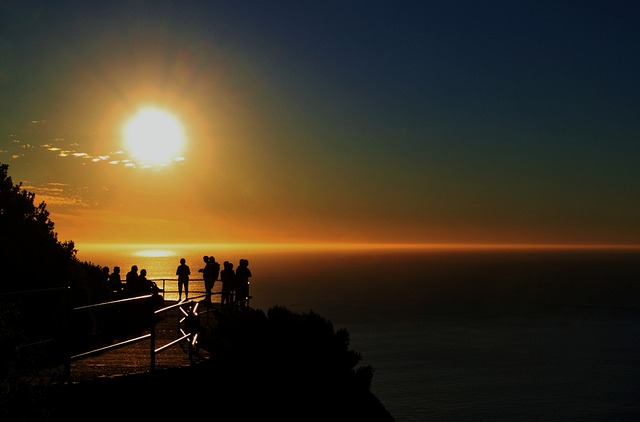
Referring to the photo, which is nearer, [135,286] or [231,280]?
[135,286]

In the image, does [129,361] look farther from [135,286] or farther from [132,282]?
[132,282]

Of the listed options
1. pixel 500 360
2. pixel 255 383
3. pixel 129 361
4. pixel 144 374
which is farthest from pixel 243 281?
pixel 500 360

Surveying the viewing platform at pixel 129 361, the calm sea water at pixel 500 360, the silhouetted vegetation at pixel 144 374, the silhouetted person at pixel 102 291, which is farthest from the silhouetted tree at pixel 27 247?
the calm sea water at pixel 500 360

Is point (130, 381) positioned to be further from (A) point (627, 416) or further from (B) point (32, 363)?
(A) point (627, 416)

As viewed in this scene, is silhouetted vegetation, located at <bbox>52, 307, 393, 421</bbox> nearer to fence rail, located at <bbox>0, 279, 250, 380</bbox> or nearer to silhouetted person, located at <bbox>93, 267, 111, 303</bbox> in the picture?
fence rail, located at <bbox>0, 279, 250, 380</bbox>

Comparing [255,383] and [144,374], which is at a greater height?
[144,374]

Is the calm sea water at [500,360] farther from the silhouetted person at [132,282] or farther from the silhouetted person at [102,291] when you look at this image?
the silhouetted person at [132,282]

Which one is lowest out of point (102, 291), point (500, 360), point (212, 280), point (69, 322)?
point (500, 360)

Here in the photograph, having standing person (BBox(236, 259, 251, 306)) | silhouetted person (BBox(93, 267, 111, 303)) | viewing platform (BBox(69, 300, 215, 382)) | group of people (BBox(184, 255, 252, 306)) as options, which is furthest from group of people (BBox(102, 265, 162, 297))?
viewing platform (BBox(69, 300, 215, 382))

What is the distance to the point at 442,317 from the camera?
156 m

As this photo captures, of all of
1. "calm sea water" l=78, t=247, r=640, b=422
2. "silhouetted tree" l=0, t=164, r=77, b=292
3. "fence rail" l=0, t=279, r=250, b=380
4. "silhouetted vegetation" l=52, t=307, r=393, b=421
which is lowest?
"calm sea water" l=78, t=247, r=640, b=422

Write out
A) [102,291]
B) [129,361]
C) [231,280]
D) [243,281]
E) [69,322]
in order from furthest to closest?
[102,291], [231,280], [243,281], [129,361], [69,322]

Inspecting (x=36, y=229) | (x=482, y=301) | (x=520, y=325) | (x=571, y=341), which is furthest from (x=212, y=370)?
(x=482, y=301)

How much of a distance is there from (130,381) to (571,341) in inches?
4694
